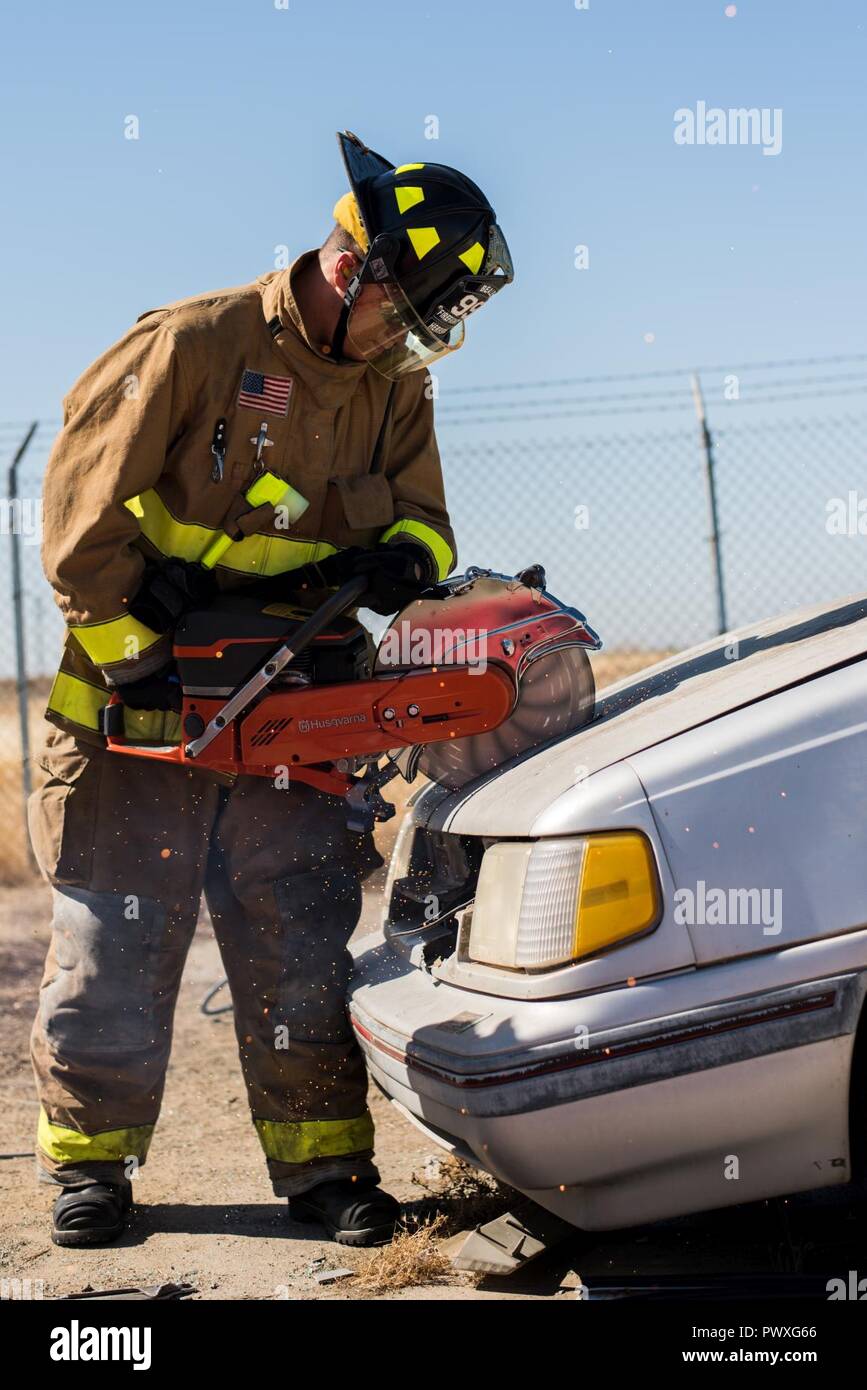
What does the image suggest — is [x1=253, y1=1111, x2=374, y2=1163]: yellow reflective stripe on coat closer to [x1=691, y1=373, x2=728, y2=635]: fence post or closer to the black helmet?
the black helmet

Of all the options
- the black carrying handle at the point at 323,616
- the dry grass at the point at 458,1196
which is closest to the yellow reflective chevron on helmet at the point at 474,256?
the black carrying handle at the point at 323,616

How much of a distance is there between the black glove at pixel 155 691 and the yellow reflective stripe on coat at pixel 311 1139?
108cm

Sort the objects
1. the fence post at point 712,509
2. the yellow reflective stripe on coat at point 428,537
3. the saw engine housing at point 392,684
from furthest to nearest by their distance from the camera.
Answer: the fence post at point 712,509
the yellow reflective stripe on coat at point 428,537
the saw engine housing at point 392,684

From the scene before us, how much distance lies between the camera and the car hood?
2.64 metres

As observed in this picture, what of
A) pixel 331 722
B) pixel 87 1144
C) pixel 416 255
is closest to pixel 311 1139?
pixel 87 1144

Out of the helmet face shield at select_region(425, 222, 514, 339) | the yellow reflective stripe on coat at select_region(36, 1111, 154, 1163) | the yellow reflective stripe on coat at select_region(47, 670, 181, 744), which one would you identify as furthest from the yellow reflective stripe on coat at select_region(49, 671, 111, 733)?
the helmet face shield at select_region(425, 222, 514, 339)

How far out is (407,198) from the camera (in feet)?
10.7

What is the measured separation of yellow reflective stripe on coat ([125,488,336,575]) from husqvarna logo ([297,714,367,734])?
0.45 m

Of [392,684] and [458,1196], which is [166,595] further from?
[458,1196]

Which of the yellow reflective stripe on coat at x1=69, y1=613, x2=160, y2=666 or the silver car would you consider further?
the yellow reflective stripe on coat at x1=69, y1=613, x2=160, y2=666

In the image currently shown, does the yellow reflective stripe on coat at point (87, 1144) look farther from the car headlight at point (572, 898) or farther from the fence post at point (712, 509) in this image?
the fence post at point (712, 509)

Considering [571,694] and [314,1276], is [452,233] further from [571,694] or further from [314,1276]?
[314,1276]

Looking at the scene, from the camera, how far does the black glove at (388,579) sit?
3400 millimetres

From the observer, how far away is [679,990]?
2.45 metres
